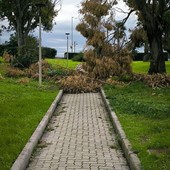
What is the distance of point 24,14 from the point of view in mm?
48719

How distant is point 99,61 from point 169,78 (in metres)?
4.12

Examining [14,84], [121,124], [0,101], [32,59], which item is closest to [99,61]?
[14,84]

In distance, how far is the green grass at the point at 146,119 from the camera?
27.4 ft

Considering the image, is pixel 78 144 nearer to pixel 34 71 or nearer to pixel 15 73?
pixel 34 71

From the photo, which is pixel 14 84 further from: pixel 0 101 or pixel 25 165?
pixel 25 165

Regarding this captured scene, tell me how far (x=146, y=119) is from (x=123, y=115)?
865 millimetres

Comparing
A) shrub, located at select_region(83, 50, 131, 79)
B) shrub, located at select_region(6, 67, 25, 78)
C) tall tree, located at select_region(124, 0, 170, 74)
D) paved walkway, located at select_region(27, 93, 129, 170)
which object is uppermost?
tall tree, located at select_region(124, 0, 170, 74)

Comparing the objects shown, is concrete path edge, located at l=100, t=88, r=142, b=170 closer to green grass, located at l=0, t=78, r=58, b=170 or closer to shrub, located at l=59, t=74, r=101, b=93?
green grass, located at l=0, t=78, r=58, b=170

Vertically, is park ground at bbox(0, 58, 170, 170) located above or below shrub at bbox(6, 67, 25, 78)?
below

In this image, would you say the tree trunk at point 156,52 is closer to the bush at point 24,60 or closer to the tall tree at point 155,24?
the tall tree at point 155,24

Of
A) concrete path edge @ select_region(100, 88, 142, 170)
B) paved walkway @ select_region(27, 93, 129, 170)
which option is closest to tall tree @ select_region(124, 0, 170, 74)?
paved walkway @ select_region(27, 93, 129, 170)

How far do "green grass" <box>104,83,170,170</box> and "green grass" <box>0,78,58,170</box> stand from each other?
2.33m

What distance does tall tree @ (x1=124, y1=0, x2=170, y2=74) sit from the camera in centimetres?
2642

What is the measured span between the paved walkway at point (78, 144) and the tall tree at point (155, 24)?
463 inches
